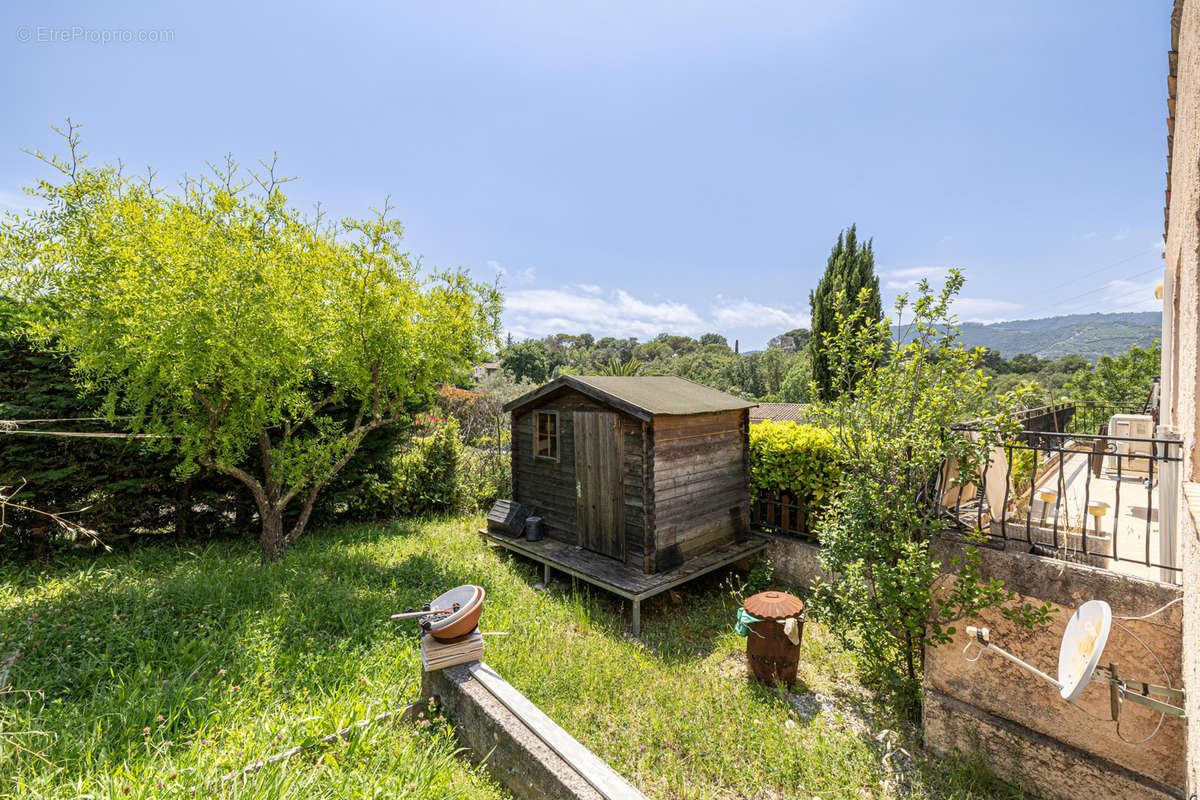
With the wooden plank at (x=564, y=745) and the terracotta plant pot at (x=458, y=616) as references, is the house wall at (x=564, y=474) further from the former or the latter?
the wooden plank at (x=564, y=745)

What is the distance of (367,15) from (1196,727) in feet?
30.9

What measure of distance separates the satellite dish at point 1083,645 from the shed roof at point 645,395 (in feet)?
13.3

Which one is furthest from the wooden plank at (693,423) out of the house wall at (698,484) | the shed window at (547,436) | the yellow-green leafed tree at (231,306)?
the yellow-green leafed tree at (231,306)

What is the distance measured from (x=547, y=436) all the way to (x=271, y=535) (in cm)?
436

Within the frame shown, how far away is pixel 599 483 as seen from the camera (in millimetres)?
6723

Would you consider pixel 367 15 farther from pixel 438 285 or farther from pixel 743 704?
pixel 743 704

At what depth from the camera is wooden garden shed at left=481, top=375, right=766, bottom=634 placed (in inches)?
239

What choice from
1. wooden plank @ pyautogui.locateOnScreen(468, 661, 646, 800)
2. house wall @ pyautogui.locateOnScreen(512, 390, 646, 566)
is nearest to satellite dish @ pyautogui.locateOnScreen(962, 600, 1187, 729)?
wooden plank @ pyautogui.locateOnScreen(468, 661, 646, 800)

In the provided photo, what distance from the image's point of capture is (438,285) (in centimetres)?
684

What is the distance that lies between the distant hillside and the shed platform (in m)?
121

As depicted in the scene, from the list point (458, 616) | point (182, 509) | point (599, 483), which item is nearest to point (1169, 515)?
point (599, 483)

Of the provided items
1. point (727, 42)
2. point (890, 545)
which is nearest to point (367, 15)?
point (727, 42)

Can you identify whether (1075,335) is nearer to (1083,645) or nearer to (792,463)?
(792,463)

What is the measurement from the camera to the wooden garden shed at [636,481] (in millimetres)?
6074
